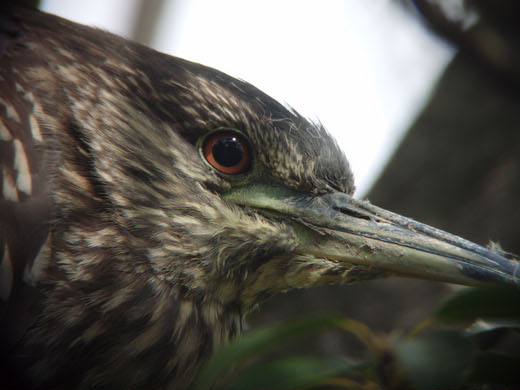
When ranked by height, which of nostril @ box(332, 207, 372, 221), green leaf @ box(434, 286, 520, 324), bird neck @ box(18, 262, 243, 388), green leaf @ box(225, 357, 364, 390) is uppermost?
green leaf @ box(434, 286, 520, 324)

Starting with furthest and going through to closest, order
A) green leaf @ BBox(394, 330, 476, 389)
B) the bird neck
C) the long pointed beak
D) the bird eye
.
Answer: the bird eye < the long pointed beak < the bird neck < green leaf @ BBox(394, 330, 476, 389)

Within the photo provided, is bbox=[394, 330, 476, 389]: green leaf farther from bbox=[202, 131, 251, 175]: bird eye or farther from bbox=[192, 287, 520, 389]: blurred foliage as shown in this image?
bbox=[202, 131, 251, 175]: bird eye

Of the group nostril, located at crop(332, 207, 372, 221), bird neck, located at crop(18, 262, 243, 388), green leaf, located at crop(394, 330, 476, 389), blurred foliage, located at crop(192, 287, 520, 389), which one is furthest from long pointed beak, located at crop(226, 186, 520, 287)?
green leaf, located at crop(394, 330, 476, 389)

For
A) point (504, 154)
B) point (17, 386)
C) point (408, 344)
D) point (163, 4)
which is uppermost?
point (163, 4)

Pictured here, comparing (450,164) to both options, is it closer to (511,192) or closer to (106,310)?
Answer: (511,192)

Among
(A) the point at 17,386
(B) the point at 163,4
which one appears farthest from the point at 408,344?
(B) the point at 163,4
